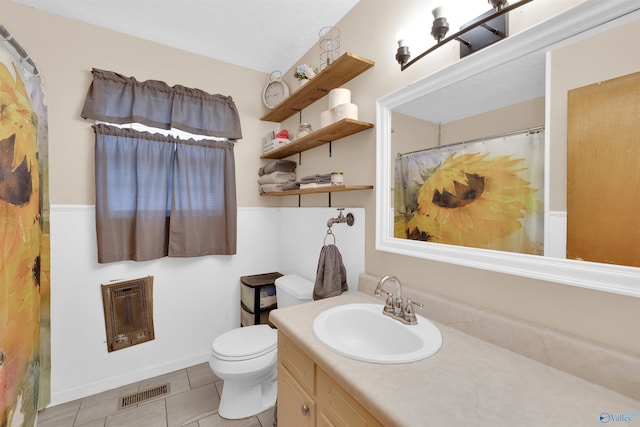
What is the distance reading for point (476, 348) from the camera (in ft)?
2.98

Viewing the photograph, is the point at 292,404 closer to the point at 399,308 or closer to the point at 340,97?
the point at 399,308

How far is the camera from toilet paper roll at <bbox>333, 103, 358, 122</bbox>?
4.95ft

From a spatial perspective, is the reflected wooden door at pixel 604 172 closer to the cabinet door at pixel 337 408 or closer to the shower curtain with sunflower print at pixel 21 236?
the cabinet door at pixel 337 408

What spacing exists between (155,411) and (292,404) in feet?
3.93

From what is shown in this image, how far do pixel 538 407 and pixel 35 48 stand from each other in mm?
2945

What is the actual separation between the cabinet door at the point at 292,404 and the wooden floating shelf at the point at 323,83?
1589 millimetres

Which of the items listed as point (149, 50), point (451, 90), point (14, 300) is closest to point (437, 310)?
point (451, 90)

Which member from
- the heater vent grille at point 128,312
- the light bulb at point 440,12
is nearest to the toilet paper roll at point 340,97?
the light bulb at point 440,12

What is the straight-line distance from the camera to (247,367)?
5.09 feet

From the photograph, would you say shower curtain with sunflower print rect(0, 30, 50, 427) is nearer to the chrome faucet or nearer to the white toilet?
the white toilet

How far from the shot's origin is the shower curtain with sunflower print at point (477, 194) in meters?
0.88

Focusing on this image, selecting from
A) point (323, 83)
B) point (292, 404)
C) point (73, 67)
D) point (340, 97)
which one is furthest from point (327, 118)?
point (73, 67)

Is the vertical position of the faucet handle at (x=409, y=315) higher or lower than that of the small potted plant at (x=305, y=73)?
lower

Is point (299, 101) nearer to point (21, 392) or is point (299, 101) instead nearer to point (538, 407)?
point (538, 407)
